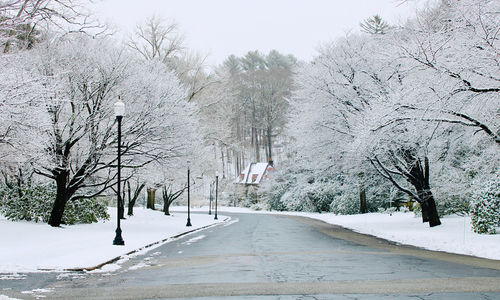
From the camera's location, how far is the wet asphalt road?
776 centimetres

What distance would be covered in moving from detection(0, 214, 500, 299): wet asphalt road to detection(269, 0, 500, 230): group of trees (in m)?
4.52

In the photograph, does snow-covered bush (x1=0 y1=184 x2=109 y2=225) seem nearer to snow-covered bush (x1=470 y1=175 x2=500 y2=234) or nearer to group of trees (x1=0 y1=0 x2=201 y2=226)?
group of trees (x1=0 y1=0 x2=201 y2=226)

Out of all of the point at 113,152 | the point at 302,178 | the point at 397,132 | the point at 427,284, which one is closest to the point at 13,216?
the point at 113,152

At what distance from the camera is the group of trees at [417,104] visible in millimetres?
12844

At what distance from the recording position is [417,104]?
1457cm

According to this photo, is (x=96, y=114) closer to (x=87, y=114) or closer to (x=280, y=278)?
(x=87, y=114)

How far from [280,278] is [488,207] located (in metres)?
11.6

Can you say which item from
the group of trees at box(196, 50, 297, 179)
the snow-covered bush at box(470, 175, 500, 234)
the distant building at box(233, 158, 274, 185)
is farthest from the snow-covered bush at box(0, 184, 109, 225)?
the distant building at box(233, 158, 274, 185)

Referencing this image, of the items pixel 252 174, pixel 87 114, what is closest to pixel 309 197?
pixel 252 174

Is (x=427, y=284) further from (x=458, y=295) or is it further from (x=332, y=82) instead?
(x=332, y=82)

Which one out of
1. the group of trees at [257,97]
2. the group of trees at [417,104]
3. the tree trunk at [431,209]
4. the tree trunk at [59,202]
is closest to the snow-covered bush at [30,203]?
the tree trunk at [59,202]

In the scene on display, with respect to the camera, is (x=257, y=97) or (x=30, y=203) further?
(x=257, y=97)

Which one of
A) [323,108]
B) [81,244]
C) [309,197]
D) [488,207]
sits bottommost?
[81,244]

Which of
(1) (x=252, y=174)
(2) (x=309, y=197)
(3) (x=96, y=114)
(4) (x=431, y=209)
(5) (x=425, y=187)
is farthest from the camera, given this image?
(1) (x=252, y=174)
